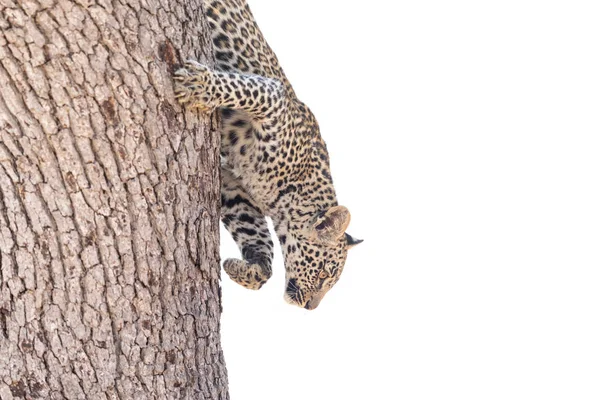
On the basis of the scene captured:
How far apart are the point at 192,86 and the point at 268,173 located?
188 cm

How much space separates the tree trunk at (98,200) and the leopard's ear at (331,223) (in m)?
2.09

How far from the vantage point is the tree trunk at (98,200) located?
10.4 ft

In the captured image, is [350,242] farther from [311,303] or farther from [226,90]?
[226,90]

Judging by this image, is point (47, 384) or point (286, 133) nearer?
point (47, 384)

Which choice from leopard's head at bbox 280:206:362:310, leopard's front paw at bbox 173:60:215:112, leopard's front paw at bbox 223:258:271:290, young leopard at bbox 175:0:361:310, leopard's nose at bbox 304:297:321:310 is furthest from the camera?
leopard's nose at bbox 304:297:321:310

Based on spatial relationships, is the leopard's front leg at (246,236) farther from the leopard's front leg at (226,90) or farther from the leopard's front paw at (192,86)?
the leopard's front paw at (192,86)

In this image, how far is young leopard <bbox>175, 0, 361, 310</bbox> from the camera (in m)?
4.93

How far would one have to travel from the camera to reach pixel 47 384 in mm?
3379

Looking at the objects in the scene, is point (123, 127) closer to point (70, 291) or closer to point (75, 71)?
point (75, 71)

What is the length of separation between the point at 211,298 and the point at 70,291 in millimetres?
746

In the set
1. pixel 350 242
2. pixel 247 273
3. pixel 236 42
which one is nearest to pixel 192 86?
pixel 236 42

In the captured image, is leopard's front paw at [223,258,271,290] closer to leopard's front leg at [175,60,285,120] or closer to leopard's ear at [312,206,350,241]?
leopard's ear at [312,206,350,241]

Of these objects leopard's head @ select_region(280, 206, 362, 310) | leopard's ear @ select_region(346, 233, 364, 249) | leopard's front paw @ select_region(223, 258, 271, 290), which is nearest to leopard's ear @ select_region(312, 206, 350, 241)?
leopard's head @ select_region(280, 206, 362, 310)

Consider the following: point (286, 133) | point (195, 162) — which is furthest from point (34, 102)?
point (286, 133)
